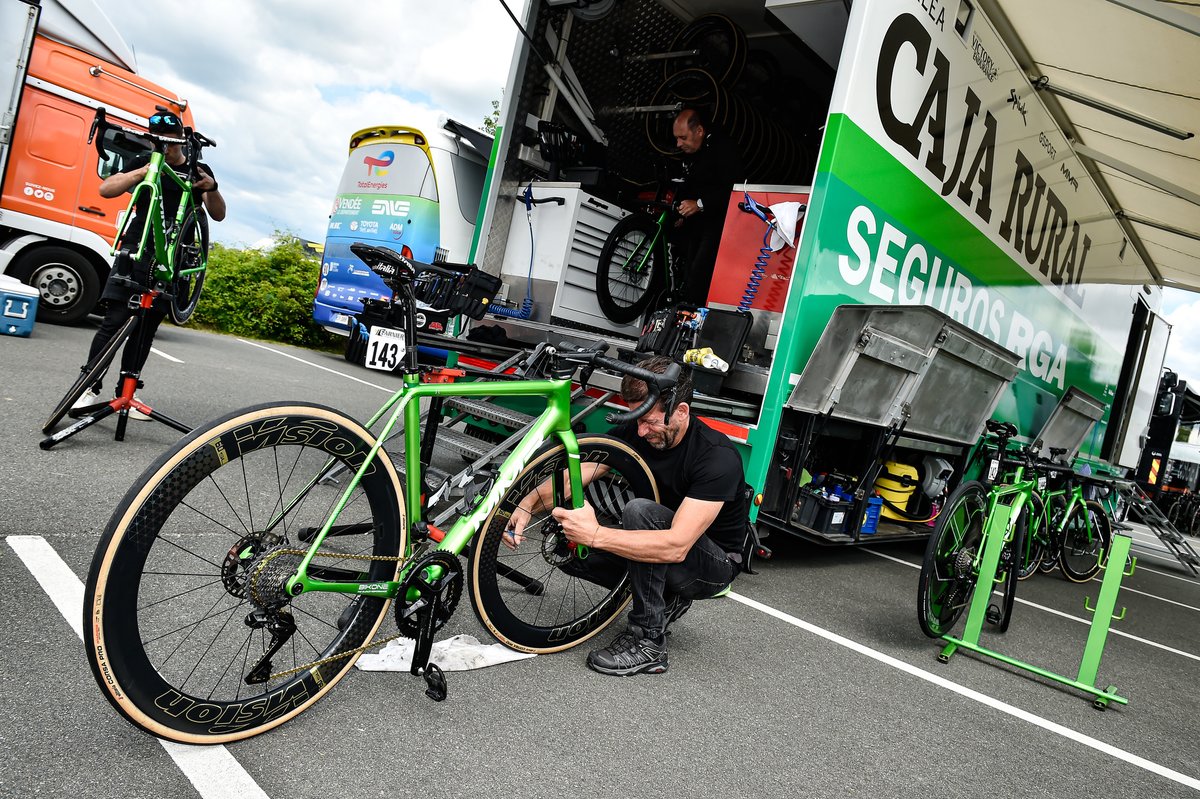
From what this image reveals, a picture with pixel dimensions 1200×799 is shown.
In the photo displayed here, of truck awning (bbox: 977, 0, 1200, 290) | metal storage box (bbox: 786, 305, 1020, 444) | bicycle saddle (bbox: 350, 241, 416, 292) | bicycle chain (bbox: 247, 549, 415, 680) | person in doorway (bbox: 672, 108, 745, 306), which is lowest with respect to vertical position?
bicycle chain (bbox: 247, 549, 415, 680)

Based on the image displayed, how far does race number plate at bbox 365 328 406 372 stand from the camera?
253cm

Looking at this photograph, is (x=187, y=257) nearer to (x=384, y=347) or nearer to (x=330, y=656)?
(x=384, y=347)

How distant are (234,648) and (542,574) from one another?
1236 millimetres

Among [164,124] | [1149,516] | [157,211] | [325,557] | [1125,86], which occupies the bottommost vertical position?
[325,557]

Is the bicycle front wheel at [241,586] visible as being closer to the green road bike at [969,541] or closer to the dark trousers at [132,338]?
the dark trousers at [132,338]

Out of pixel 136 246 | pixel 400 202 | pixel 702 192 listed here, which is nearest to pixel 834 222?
pixel 702 192

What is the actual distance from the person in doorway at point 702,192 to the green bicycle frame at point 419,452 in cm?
326

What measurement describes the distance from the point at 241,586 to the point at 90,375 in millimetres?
2898

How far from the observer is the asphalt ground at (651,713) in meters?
1.90

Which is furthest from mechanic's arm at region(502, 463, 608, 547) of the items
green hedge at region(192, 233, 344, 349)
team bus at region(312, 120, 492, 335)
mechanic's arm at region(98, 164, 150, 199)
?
green hedge at region(192, 233, 344, 349)

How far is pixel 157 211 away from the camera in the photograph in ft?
13.6

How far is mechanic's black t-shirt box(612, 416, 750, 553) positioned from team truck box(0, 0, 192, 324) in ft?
23.7

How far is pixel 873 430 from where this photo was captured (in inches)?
188

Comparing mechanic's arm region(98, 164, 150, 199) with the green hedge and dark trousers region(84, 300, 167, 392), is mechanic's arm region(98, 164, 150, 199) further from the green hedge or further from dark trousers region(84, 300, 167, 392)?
the green hedge
